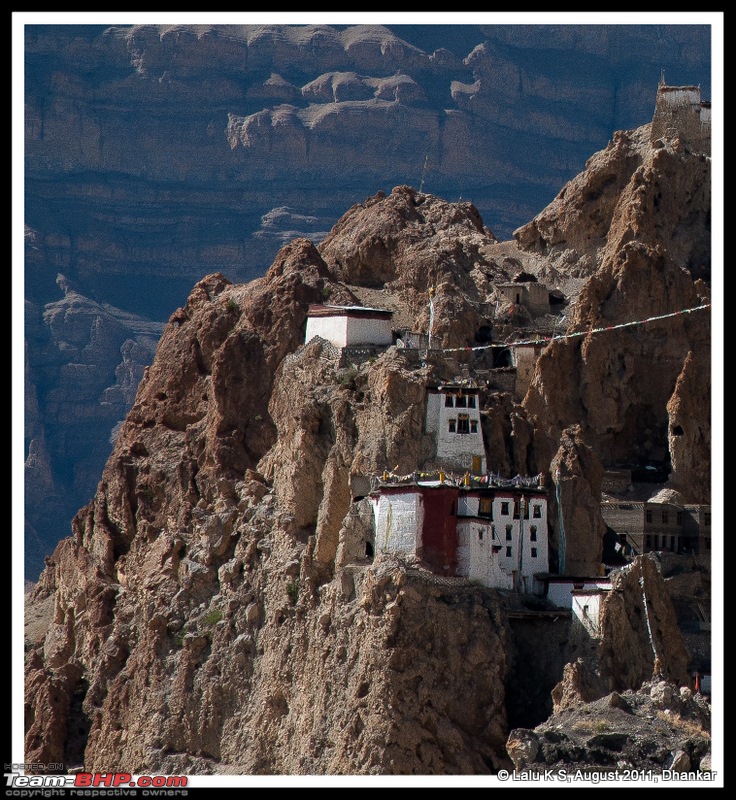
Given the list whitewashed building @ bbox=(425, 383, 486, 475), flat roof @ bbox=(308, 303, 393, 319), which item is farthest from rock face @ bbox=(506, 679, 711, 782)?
flat roof @ bbox=(308, 303, 393, 319)

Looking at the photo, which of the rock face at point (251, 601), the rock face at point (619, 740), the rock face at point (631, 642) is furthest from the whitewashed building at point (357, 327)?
the rock face at point (619, 740)

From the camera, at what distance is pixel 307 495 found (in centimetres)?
13725

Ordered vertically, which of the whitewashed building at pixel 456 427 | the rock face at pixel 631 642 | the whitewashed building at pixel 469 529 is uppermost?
the whitewashed building at pixel 456 427

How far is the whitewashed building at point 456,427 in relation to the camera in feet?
443

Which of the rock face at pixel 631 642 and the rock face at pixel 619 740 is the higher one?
the rock face at pixel 631 642

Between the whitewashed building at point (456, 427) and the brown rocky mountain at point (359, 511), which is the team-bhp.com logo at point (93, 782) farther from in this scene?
the whitewashed building at point (456, 427)

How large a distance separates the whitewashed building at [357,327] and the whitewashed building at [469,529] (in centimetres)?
1290

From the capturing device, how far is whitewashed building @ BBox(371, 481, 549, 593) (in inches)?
5064

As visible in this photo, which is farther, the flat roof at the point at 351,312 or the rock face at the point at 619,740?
the flat roof at the point at 351,312

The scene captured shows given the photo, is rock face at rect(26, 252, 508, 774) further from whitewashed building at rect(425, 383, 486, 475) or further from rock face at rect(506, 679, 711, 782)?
rock face at rect(506, 679, 711, 782)

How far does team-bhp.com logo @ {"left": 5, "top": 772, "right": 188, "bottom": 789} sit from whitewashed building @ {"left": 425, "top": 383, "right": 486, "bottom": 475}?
18674 mm

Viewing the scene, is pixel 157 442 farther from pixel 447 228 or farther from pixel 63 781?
pixel 63 781

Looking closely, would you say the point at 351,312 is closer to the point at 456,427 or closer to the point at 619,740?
the point at 456,427

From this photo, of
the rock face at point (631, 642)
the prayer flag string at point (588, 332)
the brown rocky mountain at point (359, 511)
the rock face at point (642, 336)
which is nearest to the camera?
the rock face at point (631, 642)
